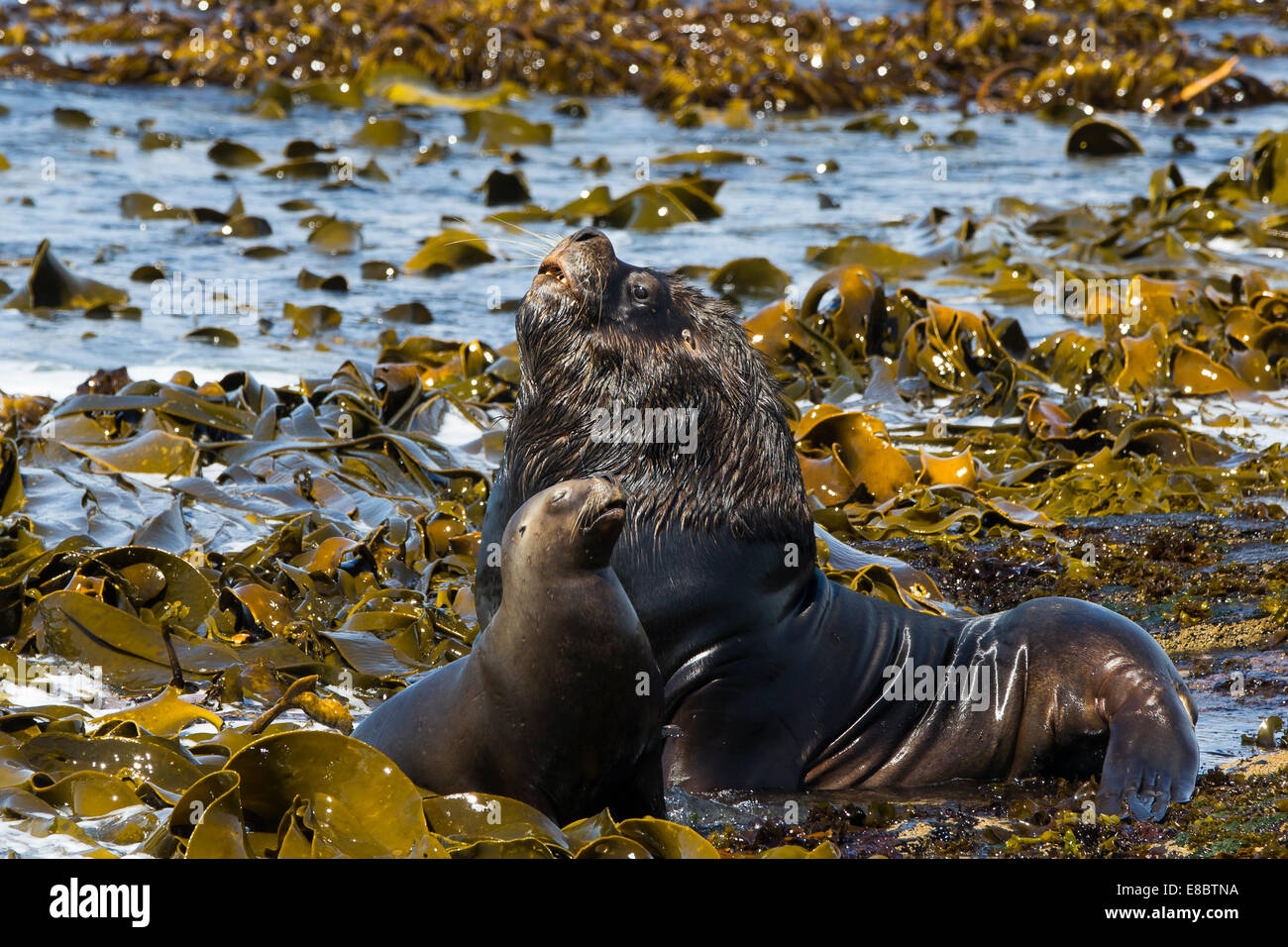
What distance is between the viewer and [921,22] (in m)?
20.1

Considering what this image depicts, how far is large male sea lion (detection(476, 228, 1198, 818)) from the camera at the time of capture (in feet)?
13.4

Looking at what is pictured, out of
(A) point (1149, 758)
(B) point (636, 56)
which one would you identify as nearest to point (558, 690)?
(A) point (1149, 758)

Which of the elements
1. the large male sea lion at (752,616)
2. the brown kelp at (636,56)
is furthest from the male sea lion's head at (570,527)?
the brown kelp at (636,56)

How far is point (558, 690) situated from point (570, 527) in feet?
1.19

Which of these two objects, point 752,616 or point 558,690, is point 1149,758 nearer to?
point 752,616

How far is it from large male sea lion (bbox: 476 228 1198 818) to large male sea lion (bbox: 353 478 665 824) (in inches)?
20.2

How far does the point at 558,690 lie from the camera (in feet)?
11.1

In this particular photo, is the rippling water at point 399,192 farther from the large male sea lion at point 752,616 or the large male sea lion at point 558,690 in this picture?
the large male sea lion at point 558,690

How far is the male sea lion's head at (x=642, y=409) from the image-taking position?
167 inches

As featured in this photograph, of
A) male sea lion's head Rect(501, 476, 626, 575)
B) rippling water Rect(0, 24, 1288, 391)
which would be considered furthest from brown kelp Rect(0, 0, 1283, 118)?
male sea lion's head Rect(501, 476, 626, 575)

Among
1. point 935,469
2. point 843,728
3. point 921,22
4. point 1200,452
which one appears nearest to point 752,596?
point 843,728

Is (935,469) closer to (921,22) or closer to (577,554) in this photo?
(577,554)

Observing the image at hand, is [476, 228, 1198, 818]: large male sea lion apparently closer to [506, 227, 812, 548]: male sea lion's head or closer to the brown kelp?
[506, 227, 812, 548]: male sea lion's head
